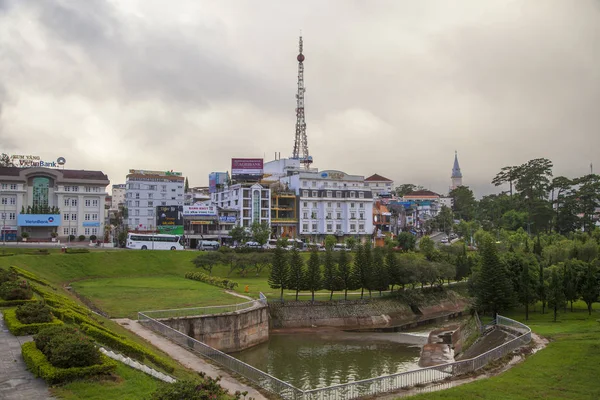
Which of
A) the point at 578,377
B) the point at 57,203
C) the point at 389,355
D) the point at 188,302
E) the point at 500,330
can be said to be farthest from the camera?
the point at 57,203

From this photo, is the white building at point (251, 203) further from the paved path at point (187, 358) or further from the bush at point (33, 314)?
the bush at point (33, 314)

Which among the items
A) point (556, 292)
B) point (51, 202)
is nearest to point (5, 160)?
point (51, 202)

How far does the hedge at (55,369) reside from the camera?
54.9 ft

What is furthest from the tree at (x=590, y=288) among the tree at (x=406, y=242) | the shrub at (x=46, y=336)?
the tree at (x=406, y=242)

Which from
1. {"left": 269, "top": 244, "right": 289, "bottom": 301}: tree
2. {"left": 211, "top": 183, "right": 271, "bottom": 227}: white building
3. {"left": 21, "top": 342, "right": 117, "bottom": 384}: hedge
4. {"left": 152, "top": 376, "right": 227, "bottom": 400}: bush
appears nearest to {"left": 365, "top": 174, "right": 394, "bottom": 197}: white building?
{"left": 211, "top": 183, "right": 271, "bottom": 227}: white building

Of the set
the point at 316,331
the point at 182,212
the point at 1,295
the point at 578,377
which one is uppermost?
the point at 182,212

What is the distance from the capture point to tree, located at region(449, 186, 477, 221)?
162m

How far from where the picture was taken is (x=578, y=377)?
23.6m

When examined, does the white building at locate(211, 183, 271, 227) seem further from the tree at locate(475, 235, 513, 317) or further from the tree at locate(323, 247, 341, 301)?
the tree at locate(475, 235, 513, 317)

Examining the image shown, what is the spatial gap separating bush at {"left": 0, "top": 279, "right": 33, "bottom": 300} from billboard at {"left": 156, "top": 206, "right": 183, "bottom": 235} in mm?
67512

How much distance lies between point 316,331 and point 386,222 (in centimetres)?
8575

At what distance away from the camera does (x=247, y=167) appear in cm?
10750

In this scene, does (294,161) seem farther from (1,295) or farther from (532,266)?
(1,295)

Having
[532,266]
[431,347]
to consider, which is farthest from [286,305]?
[532,266]
